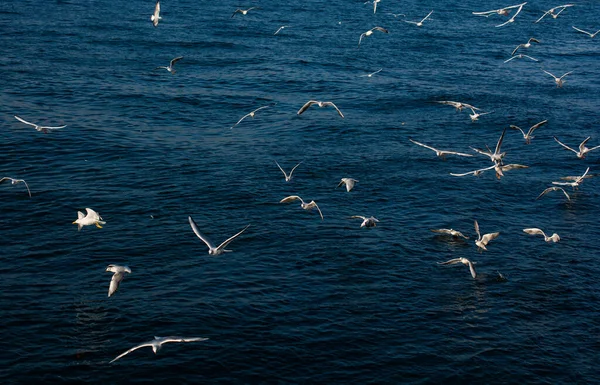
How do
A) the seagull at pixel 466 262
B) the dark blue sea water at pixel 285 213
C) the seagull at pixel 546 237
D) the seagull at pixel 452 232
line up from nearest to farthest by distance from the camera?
the dark blue sea water at pixel 285 213 → the seagull at pixel 466 262 → the seagull at pixel 546 237 → the seagull at pixel 452 232

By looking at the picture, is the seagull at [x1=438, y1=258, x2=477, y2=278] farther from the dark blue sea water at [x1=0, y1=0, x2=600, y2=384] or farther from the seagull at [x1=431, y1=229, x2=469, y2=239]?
the seagull at [x1=431, y1=229, x2=469, y2=239]

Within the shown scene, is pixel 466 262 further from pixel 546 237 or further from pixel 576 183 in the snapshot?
pixel 576 183

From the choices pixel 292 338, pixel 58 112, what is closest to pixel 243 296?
pixel 292 338

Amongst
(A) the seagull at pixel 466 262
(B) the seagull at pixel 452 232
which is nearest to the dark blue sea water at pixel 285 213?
(B) the seagull at pixel 452 232

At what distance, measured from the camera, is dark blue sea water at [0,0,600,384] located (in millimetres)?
32938

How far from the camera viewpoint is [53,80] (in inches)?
2741

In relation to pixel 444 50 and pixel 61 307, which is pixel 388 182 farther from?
pixel 444 50

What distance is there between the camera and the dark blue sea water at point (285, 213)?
108ft

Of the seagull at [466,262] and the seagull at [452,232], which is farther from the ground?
the seagull at [466,262]

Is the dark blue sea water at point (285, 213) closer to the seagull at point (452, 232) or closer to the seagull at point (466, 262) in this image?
the seagull at point (452, 232)

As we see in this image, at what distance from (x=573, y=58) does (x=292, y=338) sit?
68.8 metres

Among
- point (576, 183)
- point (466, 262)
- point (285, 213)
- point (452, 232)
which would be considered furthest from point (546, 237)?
point (285, 213)

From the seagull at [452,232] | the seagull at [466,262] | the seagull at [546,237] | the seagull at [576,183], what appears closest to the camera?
the seagull at [466,262]

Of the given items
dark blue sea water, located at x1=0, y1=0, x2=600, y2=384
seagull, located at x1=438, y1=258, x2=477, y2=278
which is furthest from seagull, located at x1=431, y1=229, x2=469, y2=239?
seagull, located at x1=438, y1=258, x2=477, y2=278
